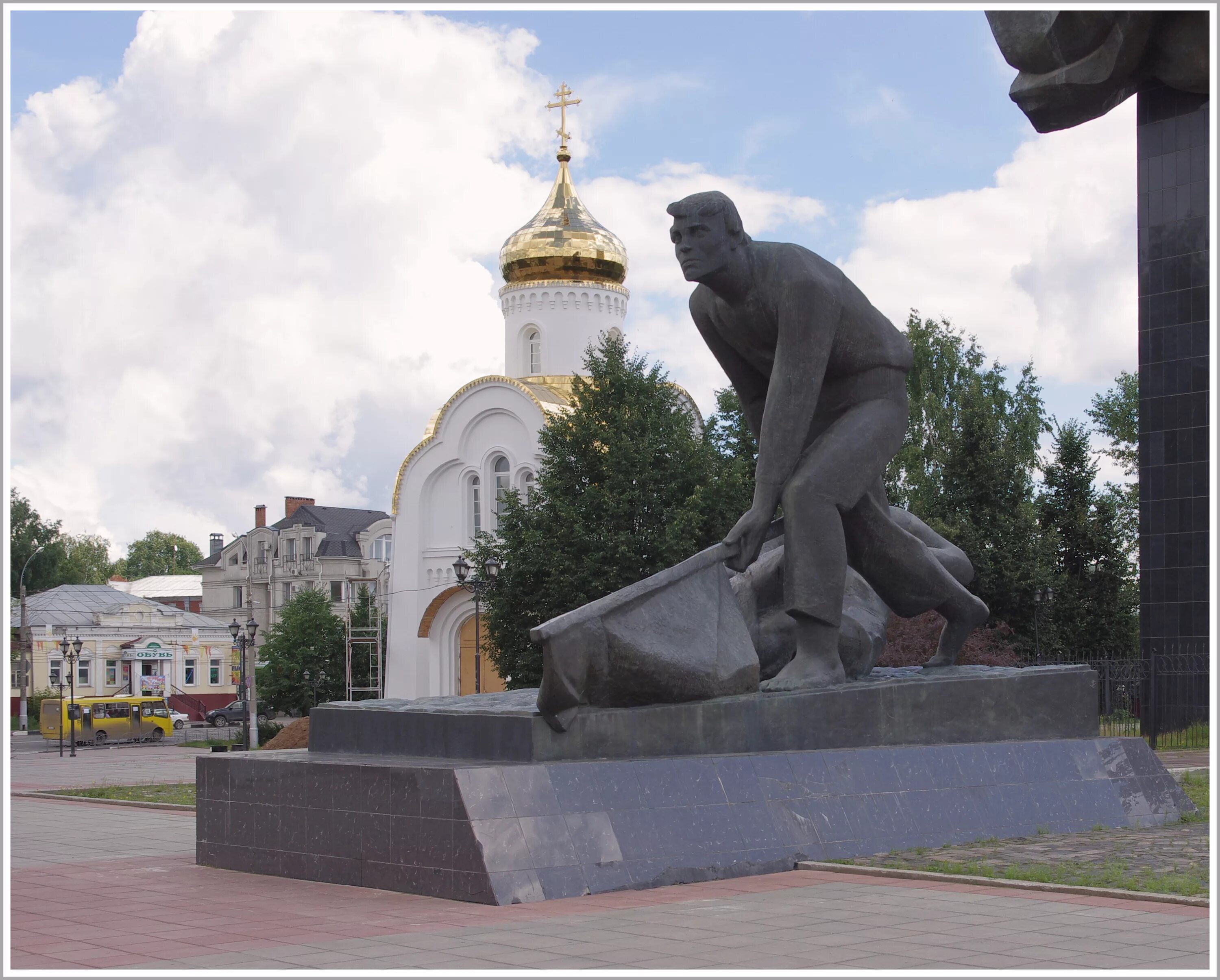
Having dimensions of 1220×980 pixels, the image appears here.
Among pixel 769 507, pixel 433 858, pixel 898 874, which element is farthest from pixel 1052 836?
pixel 433 858

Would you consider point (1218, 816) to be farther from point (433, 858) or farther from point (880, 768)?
point (433, 858)

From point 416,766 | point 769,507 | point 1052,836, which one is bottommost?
point 1052,836

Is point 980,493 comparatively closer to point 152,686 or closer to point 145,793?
point 145,793

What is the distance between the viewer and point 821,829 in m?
6.96

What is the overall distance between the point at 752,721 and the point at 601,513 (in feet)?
64.9

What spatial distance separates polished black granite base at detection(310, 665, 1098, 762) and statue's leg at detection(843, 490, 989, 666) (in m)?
0.37

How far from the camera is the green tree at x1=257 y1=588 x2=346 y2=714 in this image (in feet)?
141

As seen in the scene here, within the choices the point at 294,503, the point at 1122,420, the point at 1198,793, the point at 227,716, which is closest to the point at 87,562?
the point at 294,503

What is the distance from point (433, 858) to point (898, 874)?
6.51 ft

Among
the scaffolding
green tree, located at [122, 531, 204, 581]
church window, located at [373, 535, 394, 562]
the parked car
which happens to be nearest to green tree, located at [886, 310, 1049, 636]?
the scaffolding

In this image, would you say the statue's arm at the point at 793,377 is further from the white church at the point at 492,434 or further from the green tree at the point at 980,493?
the white church at the point at 492,434

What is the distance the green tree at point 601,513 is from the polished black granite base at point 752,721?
17.3 meters

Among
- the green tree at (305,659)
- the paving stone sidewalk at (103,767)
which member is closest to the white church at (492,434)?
the green tree at (305,659)

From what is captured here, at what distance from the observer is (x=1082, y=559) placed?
30.5 m
